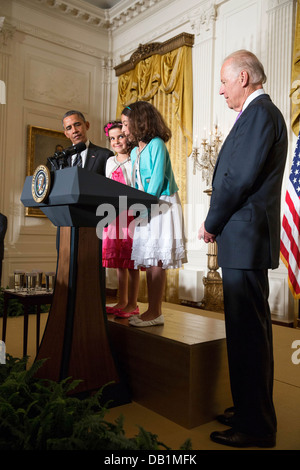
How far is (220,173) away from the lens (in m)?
1.97

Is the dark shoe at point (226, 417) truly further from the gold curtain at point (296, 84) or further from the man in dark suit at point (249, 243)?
the gold curtain at point (296, 84)

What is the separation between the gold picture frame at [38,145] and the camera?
703 cm

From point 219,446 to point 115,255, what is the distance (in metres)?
1.46

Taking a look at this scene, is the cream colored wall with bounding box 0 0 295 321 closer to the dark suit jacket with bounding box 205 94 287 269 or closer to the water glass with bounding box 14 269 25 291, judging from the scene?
the water glass with bounding box 14 269 25 291

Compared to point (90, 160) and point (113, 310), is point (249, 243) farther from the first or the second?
point (90, 160)

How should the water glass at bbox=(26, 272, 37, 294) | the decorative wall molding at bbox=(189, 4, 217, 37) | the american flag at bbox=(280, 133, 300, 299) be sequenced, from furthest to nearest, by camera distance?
the decorative wall molding at bbox=(189, 4, 217, 37)
the american flag at bbox=(280, 133, 300, 299)
the water glass at bbox=(26, 272, 37, 294)

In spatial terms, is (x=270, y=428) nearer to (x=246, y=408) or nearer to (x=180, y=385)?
(x=246, y=408)

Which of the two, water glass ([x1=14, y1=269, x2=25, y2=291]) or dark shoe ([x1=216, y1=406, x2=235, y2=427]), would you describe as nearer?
dark shoe ([x1=216, y1=406, x2=235, y2=427])

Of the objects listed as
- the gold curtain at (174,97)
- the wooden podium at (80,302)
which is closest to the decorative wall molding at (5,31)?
the gold curtain at (174,97)

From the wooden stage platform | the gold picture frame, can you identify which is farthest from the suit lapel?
the gold picture frame

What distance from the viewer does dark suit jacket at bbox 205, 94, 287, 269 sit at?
180cm

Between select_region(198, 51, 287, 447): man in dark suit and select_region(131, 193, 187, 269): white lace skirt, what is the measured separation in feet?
1.81

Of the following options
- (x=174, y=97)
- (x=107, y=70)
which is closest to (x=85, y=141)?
(x=174, y=97)
